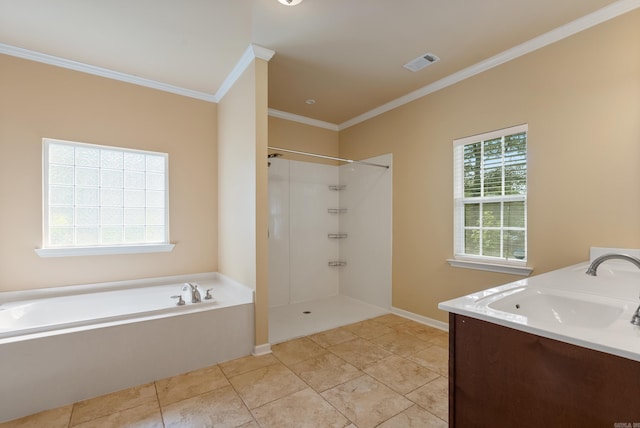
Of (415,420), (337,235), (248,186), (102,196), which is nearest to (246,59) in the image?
(248,186)

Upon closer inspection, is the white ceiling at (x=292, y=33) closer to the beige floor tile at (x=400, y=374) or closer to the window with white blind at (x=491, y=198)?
the window with white blind at (x=491, y=198)

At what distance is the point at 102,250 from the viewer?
9.45ft

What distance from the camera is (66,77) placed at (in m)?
2.74

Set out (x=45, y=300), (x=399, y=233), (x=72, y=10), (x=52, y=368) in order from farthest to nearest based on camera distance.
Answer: (x=399, y=233), (x=45, y=300), (x=72, y=10), (x=52, y=368)

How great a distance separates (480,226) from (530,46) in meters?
1.55

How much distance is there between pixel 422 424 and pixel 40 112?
3.89 m

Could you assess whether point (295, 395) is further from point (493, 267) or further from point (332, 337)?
point (493, 267)

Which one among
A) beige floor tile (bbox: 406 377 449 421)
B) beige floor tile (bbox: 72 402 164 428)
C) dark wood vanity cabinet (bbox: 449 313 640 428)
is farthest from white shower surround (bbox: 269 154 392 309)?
dark wood vanity cabinet (bbox: 449 313 640 428)

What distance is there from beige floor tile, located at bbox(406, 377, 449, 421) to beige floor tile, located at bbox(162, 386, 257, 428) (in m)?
1.06

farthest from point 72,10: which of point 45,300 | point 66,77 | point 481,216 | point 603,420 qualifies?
point 481,216

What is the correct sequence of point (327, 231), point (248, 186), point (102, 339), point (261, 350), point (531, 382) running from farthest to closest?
1. point (327, 231)
2. point (248, 186)
3. point (261, 350)
4. point (102, 339)
5. point (531, 382)

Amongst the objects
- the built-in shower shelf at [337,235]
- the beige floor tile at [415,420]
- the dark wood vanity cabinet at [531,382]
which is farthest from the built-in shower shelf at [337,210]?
the dark wood vanity cabinet at [531,382]

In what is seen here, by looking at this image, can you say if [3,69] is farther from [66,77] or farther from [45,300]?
[45,300]

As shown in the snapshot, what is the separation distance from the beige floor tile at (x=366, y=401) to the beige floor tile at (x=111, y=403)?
3.94 feet
